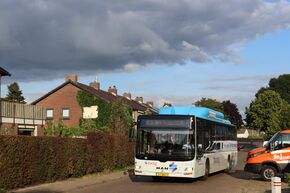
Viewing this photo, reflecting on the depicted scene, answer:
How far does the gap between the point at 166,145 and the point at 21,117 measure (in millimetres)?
22366

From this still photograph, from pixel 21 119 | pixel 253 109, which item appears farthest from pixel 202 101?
pixel 21 119

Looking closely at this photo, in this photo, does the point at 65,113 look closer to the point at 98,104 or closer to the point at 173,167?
the point at 98,104

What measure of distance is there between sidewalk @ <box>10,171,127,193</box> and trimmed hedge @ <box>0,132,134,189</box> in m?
0.34

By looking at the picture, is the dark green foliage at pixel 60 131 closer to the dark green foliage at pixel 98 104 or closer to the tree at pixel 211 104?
the dark green foliage at pixel 98 104

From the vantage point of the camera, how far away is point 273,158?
1930 cm

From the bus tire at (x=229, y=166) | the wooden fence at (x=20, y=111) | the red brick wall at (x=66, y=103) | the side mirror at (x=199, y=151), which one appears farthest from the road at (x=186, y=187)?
the red brick wall at (x=66, y=103)

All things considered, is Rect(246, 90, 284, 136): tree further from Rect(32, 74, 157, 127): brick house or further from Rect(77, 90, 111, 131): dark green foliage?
Rect(77, 90, 111, 131): dark green foliage

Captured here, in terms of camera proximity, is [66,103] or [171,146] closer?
[171,146]

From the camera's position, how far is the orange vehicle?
62.6 feet

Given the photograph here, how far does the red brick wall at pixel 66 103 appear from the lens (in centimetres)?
5788

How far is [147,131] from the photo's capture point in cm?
1870

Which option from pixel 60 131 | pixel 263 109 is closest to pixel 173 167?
pixel 60 131

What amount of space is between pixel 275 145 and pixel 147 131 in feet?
17.5

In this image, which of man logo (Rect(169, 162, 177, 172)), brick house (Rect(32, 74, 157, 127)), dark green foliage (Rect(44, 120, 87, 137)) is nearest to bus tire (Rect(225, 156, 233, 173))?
man logo (Rect(169, 162, 177, 172))
